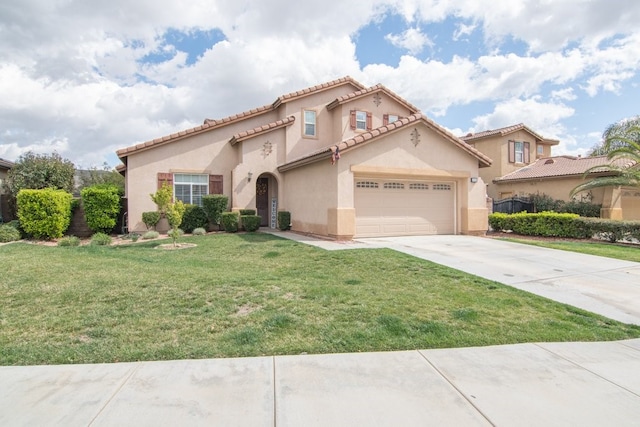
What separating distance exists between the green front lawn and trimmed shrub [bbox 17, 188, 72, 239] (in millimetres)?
6654

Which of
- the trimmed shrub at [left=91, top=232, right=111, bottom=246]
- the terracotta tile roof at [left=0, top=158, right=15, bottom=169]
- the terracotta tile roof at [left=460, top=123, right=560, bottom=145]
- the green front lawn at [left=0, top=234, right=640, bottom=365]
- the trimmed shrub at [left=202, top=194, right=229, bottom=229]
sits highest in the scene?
the terracotta tile roof at [left=460, top=123, right=560, bottom=145]

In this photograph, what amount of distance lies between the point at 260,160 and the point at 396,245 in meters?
8.83

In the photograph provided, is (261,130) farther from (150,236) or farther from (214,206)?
(150,236)

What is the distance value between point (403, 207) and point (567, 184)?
43.0 ft

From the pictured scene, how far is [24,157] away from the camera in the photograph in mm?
19141

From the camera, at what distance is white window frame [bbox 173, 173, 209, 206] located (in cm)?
1762

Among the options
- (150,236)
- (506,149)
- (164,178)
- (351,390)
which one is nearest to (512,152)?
(506,149)

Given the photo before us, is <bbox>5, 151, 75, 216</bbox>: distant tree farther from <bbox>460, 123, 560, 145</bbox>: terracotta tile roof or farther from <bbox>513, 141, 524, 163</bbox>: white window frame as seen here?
<bbox>513, 141, 524, 163</bbox>: white window frame

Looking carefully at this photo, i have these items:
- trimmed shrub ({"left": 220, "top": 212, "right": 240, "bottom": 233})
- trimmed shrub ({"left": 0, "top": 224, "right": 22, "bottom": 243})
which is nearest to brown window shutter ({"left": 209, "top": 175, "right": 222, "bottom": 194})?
trimmed shrub ({"left": 220, "top": 212, "right": 240, "bottom": 233})

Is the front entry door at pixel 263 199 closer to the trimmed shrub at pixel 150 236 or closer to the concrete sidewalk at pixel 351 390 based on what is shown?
the trimmed shrub at pixel 150 236

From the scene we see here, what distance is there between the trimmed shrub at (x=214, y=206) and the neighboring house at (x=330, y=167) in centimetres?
92

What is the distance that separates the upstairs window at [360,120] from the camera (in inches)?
739

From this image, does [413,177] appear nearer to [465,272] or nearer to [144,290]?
[465,272]

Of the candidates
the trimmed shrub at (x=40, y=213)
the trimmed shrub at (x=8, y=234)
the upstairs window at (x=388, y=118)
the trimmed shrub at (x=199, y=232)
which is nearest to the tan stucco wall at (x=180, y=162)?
the trimmed shrub at (x=199, y=232)
